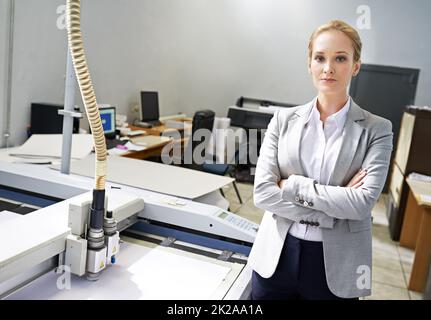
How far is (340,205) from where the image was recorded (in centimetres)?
117

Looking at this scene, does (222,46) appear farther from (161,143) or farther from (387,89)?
(161,143)

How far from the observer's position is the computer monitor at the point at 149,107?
15.7 ft

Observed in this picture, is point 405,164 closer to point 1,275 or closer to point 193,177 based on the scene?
point 193,177

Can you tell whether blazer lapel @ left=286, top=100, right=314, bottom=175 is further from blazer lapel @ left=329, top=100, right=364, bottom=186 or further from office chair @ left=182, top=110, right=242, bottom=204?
office chair @ left=182, top=110, right=242, bottom=204

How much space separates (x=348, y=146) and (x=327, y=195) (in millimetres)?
167

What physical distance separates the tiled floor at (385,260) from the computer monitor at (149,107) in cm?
133

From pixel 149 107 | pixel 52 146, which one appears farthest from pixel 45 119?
pixel 149 107

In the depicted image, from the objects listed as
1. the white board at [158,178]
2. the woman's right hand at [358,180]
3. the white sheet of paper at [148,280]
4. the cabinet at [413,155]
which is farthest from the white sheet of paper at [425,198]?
the white sheet of paper at [148,280]

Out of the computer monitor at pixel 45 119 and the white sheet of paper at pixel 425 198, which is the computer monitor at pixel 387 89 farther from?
the computer monitor at pixel 45 119

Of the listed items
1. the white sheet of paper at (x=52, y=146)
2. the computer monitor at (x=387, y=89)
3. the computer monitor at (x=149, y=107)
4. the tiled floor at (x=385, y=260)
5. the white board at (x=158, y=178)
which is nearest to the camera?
the white board at (x=158, y=178)

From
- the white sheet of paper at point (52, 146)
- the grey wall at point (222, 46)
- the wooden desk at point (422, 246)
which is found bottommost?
the wooden desk at point (422, 246)

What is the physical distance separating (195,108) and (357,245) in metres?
5.58

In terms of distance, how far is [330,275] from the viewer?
1188 mm

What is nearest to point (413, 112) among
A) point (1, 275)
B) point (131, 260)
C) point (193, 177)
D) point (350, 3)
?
point (350, 3)
